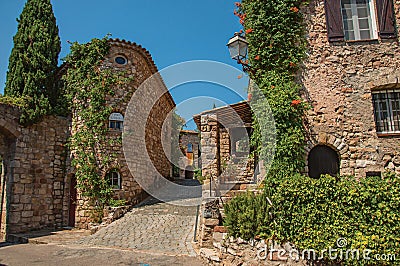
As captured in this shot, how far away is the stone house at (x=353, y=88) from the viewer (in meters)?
7.09

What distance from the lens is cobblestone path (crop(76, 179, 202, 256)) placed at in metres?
7.49

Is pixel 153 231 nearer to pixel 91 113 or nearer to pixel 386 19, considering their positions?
pixel 91 113

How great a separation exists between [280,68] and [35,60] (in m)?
9.45

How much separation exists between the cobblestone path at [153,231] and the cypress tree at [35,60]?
17.1ft

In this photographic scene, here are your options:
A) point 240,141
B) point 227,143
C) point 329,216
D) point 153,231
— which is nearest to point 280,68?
point 329,216

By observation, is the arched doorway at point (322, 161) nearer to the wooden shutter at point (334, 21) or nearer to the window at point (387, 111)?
the window at point (387, 111)

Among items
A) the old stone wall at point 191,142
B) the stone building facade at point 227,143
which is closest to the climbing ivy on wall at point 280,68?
the stone building facade at point 227,143

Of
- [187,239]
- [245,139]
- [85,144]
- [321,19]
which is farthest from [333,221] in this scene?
[85,144]

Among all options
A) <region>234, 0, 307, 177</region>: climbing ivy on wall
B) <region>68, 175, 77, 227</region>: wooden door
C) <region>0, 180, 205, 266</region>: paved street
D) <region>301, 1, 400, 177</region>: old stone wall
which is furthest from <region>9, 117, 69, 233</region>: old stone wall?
<region>301, 1, 400, 177</region>: old stone wall

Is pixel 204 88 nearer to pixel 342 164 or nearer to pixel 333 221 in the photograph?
pixel 342 164

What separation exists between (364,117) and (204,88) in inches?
196

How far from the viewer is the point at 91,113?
38.2 feet

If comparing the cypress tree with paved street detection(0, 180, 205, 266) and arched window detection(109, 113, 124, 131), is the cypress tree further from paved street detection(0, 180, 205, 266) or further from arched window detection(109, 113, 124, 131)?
paved street detection(0, 180, 205, 266)

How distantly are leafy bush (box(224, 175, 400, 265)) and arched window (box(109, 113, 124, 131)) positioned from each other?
7.78m
